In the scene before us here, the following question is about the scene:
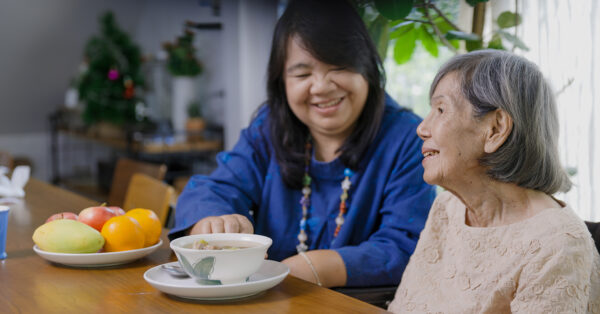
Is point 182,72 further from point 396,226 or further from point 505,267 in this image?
point 505,267

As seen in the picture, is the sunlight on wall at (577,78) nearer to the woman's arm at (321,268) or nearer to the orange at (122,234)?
the woman's arm at (321,268)

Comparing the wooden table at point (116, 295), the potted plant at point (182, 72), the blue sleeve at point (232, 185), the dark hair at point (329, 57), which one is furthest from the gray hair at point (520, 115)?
the potted plant at point (182, 72)

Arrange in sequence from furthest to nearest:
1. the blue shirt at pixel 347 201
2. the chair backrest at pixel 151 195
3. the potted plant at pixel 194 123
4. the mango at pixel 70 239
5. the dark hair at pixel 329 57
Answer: the potted plant at pixel 194 123
the chair backrest at pixel 151 195
the dark hair at pixel 329 57
the blue shirt at pixel 347 201
the mango at pixel 70 239

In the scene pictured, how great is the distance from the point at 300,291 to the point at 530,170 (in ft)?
1.46

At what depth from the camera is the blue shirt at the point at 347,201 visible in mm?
1500

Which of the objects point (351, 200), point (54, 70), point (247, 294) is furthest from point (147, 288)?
point (54, 70)

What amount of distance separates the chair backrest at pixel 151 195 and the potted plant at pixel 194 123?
2.38m

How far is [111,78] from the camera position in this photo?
461 cm

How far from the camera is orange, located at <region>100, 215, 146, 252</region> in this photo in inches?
46.5

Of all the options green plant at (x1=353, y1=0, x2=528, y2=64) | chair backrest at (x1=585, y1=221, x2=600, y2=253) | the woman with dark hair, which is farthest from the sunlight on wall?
chair backrest at (x1=585, y1=221, x2=600, y2=253)

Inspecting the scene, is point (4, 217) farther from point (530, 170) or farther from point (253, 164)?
point (530, 170)

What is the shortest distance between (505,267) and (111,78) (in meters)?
4.05

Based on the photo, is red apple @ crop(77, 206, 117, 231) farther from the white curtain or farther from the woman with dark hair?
the white curtain

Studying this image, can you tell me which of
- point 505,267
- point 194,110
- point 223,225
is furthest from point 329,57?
point 194,110
